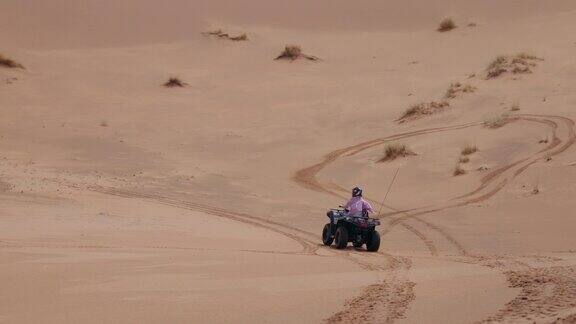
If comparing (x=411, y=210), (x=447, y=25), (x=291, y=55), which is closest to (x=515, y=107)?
(x=411, y=210)

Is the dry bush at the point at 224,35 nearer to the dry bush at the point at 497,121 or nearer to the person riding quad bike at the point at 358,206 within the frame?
the dry bush at the point at 497,121

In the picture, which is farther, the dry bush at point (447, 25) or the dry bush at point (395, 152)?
the dry bush at point (447, 25)

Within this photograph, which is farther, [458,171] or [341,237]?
[458,171]

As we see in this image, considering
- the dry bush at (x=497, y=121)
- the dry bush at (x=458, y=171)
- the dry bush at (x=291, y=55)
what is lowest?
the dry bush at (x=458, y=171)

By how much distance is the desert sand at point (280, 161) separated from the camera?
24.0 ft

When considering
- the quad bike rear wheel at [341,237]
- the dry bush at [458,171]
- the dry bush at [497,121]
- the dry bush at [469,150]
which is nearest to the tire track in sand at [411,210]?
the dry bush at [497,121]

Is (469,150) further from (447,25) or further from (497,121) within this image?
(447,25)

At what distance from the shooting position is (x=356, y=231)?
12820 mm

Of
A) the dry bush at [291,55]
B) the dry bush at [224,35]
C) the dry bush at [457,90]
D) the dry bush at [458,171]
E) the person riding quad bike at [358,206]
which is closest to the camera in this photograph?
the person riding quad bike at [358,206]

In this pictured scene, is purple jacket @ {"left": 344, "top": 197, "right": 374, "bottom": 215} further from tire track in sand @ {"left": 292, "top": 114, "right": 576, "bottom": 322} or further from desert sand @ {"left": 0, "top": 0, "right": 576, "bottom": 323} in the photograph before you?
tire track in sand @ {"left": 292, "top": 114, "right": 576, "bottom": 322}

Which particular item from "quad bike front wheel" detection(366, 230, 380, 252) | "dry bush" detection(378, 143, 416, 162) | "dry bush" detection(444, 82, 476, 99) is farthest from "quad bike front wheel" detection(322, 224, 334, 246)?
"dry bush" detection(444, 82, 476, 99)

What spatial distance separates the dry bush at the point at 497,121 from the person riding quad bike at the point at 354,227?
11344 mm

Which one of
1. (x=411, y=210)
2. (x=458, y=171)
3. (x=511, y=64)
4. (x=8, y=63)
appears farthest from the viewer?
(x=8, y=63)

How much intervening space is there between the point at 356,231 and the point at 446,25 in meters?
27.5
